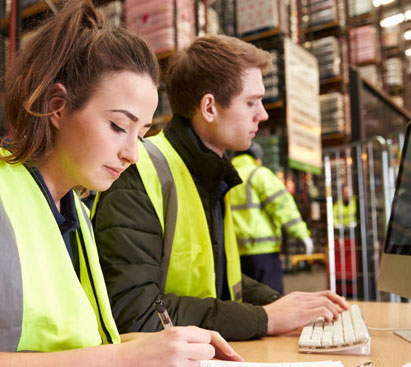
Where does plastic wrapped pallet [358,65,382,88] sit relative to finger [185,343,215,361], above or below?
above

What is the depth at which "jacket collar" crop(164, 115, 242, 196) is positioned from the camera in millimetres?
1478

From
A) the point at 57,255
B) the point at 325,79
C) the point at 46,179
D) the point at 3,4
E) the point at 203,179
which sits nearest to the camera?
the point at 57,255

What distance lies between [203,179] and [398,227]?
586mm

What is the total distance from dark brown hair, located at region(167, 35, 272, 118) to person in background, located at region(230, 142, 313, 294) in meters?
1.55

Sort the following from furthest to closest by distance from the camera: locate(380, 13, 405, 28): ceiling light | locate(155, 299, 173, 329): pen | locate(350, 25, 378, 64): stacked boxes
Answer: locate(380, 13, 405, 28): ceiling light < locate(350, 25, 378, 64): stacked boxes < locate(155, 299, 173, 329): pen

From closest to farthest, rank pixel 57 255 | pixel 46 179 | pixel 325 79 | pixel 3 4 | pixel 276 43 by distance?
pixel 57 255 < pixel 46 179 < pixel 3 4 < pixel 276 43 < pixel 325 79

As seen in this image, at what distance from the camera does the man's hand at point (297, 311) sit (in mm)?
1213

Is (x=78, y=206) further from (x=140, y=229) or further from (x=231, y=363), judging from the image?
(x=231, y=363)

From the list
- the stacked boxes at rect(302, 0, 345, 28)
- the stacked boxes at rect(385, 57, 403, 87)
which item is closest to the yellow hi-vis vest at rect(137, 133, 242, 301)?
the stacked boxes at rect(302, 0, 345, 28)

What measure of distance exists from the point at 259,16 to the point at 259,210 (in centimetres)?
197

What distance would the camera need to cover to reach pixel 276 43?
429 centimetres

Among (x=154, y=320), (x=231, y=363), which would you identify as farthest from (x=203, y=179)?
(x=231, y=363)

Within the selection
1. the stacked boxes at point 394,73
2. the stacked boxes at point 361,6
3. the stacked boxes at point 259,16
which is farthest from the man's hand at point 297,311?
the stacked boxes at point 394,73

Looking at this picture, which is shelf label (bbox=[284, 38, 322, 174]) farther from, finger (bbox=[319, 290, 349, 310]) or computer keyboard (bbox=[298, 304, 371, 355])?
computer keyboard (bbox=[298, 304, 371, 355])
